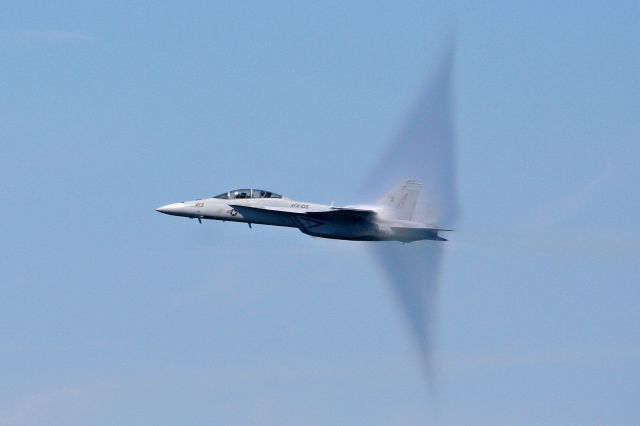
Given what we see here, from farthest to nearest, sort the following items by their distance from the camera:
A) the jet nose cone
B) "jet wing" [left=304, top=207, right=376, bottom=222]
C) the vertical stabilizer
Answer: the jet nose cone → the vertical stabilizer → "jet wing" [left=304, top=207, right=376, bottom=222]

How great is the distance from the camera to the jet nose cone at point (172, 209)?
63906mm

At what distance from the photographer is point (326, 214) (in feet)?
197

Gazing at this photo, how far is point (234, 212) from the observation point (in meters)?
63.1

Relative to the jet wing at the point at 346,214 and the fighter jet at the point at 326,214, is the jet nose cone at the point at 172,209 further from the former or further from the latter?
the jet wing at the point at 346,214

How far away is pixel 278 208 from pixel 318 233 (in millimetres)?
2386

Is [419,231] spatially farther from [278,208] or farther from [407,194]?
[278,208]

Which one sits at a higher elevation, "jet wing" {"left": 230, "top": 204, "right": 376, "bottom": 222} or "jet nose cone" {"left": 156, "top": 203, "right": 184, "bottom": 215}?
"jet nose cone" {"left": 156, "top": 203, "right": 184, "bottom": 215}

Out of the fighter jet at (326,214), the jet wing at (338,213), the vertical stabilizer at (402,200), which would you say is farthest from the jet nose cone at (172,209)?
the vertical stabilizer at (402,200)

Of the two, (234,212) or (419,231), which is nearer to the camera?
(419,231)

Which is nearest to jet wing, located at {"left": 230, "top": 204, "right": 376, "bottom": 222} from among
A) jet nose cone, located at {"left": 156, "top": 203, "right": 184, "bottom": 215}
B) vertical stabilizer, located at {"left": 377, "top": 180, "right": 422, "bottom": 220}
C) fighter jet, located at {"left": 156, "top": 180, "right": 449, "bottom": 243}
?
fighter jet, located at {"left": 156, "top": 180, "right": 449, "bottom": 243}

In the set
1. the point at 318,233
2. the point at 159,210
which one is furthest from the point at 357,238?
the point at 159,210

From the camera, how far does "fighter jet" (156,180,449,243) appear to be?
59562 millimetres

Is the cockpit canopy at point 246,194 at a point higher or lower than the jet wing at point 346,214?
higher

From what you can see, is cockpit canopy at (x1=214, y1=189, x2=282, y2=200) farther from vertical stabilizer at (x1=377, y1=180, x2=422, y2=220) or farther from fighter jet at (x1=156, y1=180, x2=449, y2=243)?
vertical stabilizer at (x1=377, y1=180, x2=422, y2=220)
